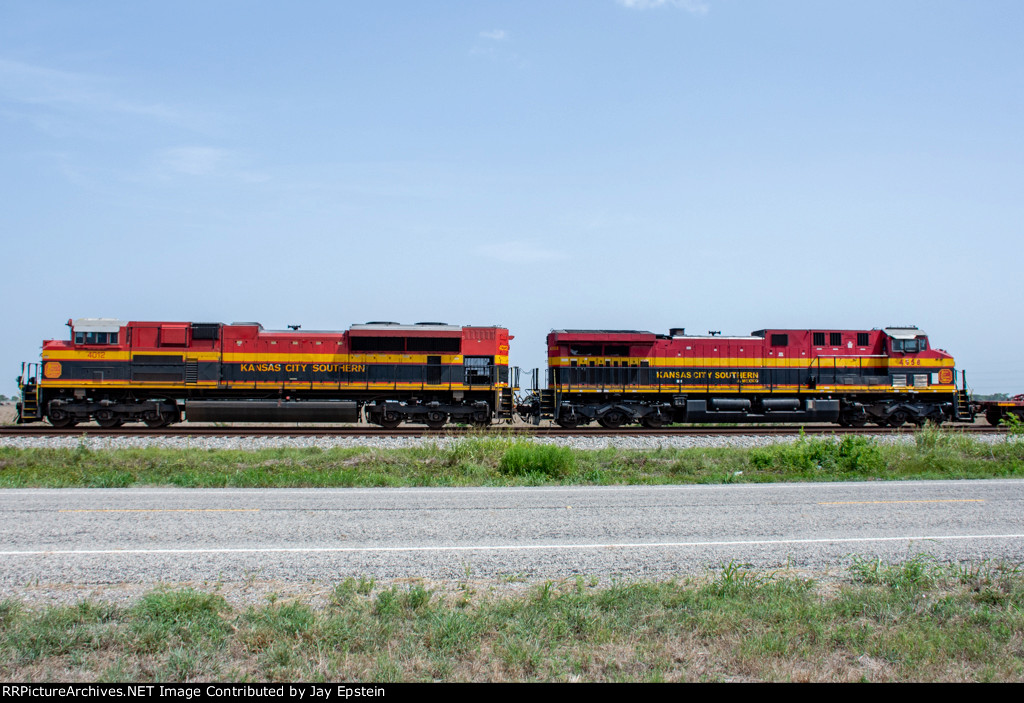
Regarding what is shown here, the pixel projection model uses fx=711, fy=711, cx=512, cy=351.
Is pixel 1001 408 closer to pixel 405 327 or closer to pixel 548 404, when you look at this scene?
pixel 548 404

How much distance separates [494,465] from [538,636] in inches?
387

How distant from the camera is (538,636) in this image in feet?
16.6

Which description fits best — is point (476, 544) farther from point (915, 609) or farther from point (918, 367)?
point (918, 367)

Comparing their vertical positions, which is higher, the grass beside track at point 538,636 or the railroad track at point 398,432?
the grass beside track at point 538,636

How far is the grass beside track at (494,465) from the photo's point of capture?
12961 mm

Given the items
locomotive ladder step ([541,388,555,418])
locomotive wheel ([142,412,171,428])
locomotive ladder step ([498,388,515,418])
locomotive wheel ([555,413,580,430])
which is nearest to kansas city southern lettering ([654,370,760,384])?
locomotive wheel ([555,413,580,430])

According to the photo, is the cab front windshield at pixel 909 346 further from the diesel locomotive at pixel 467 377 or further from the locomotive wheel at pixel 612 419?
the locomotive wheel at pixel 612 419

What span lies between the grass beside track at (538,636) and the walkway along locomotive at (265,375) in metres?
18.1

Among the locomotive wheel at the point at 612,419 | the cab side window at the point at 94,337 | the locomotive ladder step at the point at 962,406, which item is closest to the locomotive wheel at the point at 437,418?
the locomotive wheel at the point at 612,419

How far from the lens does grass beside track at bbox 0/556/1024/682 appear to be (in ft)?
15.1

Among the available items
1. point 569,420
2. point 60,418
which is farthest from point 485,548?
point 60,418

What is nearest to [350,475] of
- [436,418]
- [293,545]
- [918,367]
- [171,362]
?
[293,545]

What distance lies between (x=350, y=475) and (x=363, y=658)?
27.9 ft
